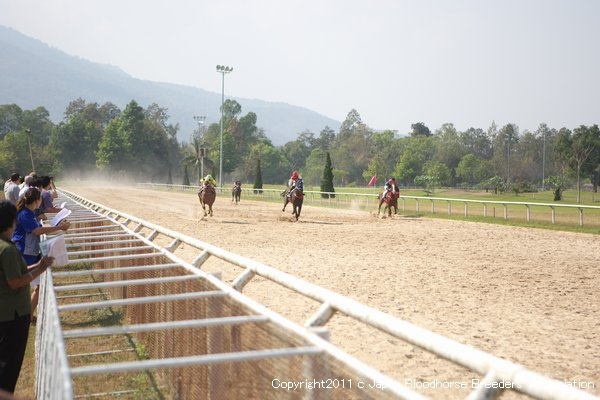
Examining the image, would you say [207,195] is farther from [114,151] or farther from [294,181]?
[114,151]

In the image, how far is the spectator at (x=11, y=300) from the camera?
4418 mm

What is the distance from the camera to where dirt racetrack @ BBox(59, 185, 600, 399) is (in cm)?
560

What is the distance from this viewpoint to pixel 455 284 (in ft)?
31.2

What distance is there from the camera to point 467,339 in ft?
20.0

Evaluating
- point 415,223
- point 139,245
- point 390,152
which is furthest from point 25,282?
point 390,152

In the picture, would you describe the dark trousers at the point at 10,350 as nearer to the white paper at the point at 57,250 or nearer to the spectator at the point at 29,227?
the white paper at the point at 57,250

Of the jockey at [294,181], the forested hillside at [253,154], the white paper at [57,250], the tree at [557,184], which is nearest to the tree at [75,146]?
the forested hillside at [253,154]

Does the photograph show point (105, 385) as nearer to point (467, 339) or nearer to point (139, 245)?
point (139, 245)

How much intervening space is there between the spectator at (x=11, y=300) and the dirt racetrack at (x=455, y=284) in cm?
250

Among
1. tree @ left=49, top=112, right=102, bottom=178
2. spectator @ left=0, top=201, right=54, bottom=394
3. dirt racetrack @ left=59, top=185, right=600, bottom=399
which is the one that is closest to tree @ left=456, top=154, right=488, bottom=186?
tree @ left=49, top=112, right=102, bottom=178

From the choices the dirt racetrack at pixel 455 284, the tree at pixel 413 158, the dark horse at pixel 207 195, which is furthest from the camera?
the tree at pixel 413 158

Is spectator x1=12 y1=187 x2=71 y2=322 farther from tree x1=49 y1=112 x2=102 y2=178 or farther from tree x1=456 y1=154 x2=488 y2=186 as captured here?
tree x1=49 y1=112 x2=102 y2=178

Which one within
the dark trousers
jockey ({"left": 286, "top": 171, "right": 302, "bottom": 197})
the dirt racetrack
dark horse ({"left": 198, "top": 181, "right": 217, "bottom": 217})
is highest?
jockey ({"left": 286, "top": 171, "right": 302, "bottom": 197})

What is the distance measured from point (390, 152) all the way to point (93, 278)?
96.2m
